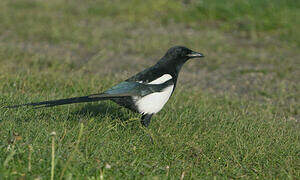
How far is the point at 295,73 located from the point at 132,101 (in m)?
4.45

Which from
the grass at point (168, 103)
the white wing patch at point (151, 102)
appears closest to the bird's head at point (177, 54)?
the white wing patch at point (151, 102)

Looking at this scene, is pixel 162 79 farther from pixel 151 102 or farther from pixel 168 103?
pixel 168 103

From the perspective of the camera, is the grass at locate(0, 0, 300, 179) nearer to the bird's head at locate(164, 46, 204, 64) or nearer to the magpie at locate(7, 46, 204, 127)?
the magpie at locate(7, 46, 204, 127)

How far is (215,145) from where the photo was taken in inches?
144

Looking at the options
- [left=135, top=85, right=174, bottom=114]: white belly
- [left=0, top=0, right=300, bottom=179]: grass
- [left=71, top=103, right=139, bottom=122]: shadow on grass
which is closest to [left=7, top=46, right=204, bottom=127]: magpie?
[left=135, top=85, right=174, bottom=114]: white belly

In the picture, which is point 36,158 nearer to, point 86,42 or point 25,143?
point 25,143

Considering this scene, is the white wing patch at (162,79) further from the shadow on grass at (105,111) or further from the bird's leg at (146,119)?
the shadow on grass at (105,111)

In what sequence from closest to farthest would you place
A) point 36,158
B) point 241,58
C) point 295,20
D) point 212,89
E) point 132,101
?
point 36,158
point 132,101
point 212,89
point 241,58
point 295,20

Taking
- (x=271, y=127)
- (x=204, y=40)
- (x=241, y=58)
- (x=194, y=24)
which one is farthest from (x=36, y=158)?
(x=194, y=24)

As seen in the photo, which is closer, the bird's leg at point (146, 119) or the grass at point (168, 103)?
the grass at point (168, 103)

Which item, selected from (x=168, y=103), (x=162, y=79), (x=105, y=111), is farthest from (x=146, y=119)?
(x=168, y=103)

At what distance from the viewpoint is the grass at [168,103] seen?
10.1 feet

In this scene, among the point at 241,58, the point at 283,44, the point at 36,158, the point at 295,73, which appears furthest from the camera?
the point at 283,44

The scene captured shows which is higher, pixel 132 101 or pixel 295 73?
pixel 132 101
